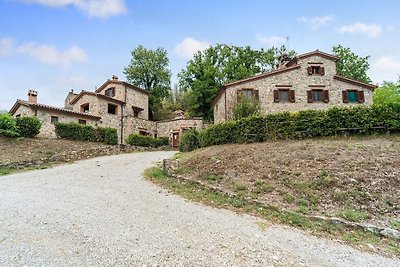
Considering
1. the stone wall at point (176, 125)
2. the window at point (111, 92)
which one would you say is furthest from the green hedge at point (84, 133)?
the window at point (111, 92)

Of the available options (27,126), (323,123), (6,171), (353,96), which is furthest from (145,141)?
(353,96)

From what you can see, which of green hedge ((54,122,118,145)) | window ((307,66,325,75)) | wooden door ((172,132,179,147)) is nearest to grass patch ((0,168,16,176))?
green hedge ((54,122,118,145))

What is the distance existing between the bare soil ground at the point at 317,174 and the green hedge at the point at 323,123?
1034 millimetres

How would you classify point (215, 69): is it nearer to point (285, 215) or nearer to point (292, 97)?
point (292, 97)

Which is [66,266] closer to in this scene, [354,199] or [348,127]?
[354,199]

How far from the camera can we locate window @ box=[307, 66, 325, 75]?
2527 centimetres

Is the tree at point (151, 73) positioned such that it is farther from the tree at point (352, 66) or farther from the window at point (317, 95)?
the tree at point (352, 66)

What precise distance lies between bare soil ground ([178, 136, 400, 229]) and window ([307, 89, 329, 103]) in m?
11.3

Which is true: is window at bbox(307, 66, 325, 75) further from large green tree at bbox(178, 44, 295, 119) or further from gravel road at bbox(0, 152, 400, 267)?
gravel road at bbox(0, 152, 400, 267)

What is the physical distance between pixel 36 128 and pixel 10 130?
1914 mm

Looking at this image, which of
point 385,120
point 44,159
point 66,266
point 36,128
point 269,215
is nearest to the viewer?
point 66,266

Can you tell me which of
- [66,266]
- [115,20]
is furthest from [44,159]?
[66,266]

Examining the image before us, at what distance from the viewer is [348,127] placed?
49.5 feet

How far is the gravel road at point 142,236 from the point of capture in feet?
14.8
